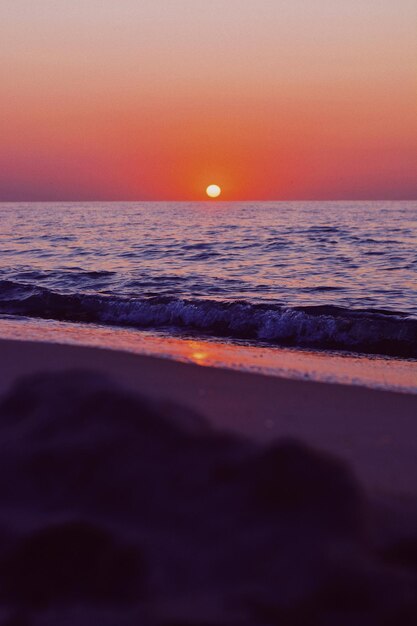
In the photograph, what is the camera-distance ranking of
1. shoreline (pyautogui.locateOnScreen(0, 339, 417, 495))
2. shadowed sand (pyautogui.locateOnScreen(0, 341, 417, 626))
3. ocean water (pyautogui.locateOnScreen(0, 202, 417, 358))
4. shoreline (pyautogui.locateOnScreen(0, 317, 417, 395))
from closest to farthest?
shadowed sand (pyautogui.locateOnScreen(0, 341, 417, 626)), shoreline (pyautogui.locateOnScreen(0, 339, 417, 495)), shoreline (pyautogui.locateOnScreen(0, 317, 417, 395)), ocean water (pyautogui.locateOnScreen(0, 202, 417, 358))

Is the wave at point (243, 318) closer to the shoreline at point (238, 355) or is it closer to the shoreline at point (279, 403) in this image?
the shoreline at point (238, 355)

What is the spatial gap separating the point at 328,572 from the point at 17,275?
1500cm

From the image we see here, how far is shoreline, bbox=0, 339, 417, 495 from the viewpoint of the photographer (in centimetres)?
351

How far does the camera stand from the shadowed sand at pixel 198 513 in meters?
2.38

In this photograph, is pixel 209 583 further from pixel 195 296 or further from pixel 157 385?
pixel 195 296

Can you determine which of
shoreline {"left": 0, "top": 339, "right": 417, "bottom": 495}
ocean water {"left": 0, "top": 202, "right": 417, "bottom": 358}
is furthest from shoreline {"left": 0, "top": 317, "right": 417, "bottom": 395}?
ocean water {"left": 0, "top": 202, "right": 417, "bottom": 358}

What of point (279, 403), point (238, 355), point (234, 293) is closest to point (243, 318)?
point (234, 293)

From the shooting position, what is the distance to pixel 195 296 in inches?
500

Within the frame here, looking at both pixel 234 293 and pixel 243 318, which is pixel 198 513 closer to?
pixel 243 318

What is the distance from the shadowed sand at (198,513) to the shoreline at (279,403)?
0.07 feet

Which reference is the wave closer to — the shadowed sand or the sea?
the sea

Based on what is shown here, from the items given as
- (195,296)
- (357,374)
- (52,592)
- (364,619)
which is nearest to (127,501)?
(52,592)

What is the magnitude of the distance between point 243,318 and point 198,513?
794cm

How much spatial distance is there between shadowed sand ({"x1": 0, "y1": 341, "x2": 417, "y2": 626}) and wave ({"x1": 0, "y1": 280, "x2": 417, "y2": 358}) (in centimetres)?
531
